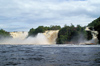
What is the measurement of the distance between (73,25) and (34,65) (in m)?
112

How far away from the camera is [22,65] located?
1588 cm

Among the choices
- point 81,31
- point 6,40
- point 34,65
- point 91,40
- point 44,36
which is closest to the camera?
point 34,65

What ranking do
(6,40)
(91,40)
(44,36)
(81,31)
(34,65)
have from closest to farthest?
(34,65), (91,40), (81,31), (44,36), (6,40)

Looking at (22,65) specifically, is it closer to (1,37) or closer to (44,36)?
(44,36)

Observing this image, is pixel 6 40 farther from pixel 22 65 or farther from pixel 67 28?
pixel 22 65

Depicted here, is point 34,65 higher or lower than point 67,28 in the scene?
lower

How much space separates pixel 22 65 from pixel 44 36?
104 m

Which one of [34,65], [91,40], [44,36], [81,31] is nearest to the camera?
[34,65]

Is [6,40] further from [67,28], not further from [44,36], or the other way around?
[67,28]

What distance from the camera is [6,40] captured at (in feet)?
493

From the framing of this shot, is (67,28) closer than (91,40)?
No

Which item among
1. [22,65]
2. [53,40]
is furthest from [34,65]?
[53,40]

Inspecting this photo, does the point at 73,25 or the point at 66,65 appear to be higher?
the point at 73,25

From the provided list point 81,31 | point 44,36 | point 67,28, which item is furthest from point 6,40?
point 81,31
